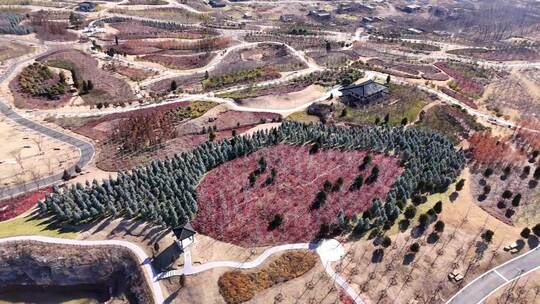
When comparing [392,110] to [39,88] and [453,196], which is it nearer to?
[453,196]

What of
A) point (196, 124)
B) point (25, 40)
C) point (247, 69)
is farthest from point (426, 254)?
point (25, 40)

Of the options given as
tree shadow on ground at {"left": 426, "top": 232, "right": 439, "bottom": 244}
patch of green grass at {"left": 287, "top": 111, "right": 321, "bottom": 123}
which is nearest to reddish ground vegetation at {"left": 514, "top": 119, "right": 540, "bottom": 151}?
tree shadow on ground at {"left": 426, "top": 232, "right": 439, "bottom": 244}

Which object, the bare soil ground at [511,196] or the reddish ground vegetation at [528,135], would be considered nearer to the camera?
the bare soil ground at [511,196]

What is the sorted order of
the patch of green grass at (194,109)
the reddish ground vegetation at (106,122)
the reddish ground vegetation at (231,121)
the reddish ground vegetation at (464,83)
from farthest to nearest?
the reddish ground vegetation at (464,83), the patch of green grass at (194,109), the reddish ground vegetation at (231,121), the reddish ground vegetation at (106,122)

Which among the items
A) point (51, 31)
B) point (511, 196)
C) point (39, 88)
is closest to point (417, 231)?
point (511, 196)

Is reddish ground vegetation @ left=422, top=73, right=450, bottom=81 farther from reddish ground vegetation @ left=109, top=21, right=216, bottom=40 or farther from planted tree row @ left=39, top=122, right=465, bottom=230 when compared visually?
reddish ground vegetation @ left=109, top=21, right=216, bottom=40

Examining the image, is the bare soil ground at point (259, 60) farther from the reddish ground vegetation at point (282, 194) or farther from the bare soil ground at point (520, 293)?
the bare soil ground at point (520, 293)

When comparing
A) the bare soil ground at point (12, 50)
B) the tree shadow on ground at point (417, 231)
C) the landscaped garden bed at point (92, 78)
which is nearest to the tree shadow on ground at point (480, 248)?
the tree shadow on ground at point (417, 231)

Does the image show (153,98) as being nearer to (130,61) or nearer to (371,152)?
(130,61)
